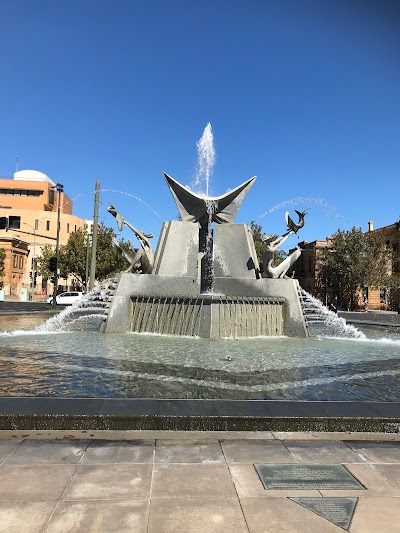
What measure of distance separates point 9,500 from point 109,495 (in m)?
0.66

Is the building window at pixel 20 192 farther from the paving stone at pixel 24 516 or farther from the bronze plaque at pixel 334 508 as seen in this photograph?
the bronze plaque at pixel 334 508

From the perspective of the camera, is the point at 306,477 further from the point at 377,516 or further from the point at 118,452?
the point at 118,452

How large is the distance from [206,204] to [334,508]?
14.3 metres

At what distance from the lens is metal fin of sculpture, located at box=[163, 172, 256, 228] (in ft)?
54.9

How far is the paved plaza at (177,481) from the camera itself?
110 inches

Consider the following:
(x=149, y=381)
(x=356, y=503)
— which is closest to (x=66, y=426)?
(x=149, y=381)

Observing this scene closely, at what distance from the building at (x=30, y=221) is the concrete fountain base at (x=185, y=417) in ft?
228

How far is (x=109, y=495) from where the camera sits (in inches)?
123

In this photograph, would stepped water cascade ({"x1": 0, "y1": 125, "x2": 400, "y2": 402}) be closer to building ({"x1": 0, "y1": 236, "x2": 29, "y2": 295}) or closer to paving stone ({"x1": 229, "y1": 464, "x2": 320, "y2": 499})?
paving stone ({"x1": 229, "y1": 464, "x2": 320, "y2": 499})

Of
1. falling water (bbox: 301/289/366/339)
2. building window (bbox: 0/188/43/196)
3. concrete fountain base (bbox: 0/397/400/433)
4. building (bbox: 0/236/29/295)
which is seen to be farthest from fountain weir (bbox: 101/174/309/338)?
building window (bbox: 0/188/43/196)

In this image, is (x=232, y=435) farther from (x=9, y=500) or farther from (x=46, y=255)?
(x=46, y=255)

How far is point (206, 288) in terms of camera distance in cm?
1612

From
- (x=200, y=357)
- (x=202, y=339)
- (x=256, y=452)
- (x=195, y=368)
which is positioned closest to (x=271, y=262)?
(x=202, y=339)

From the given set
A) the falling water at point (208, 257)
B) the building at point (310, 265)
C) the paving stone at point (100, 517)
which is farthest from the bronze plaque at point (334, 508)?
the building at point (310, 265)
